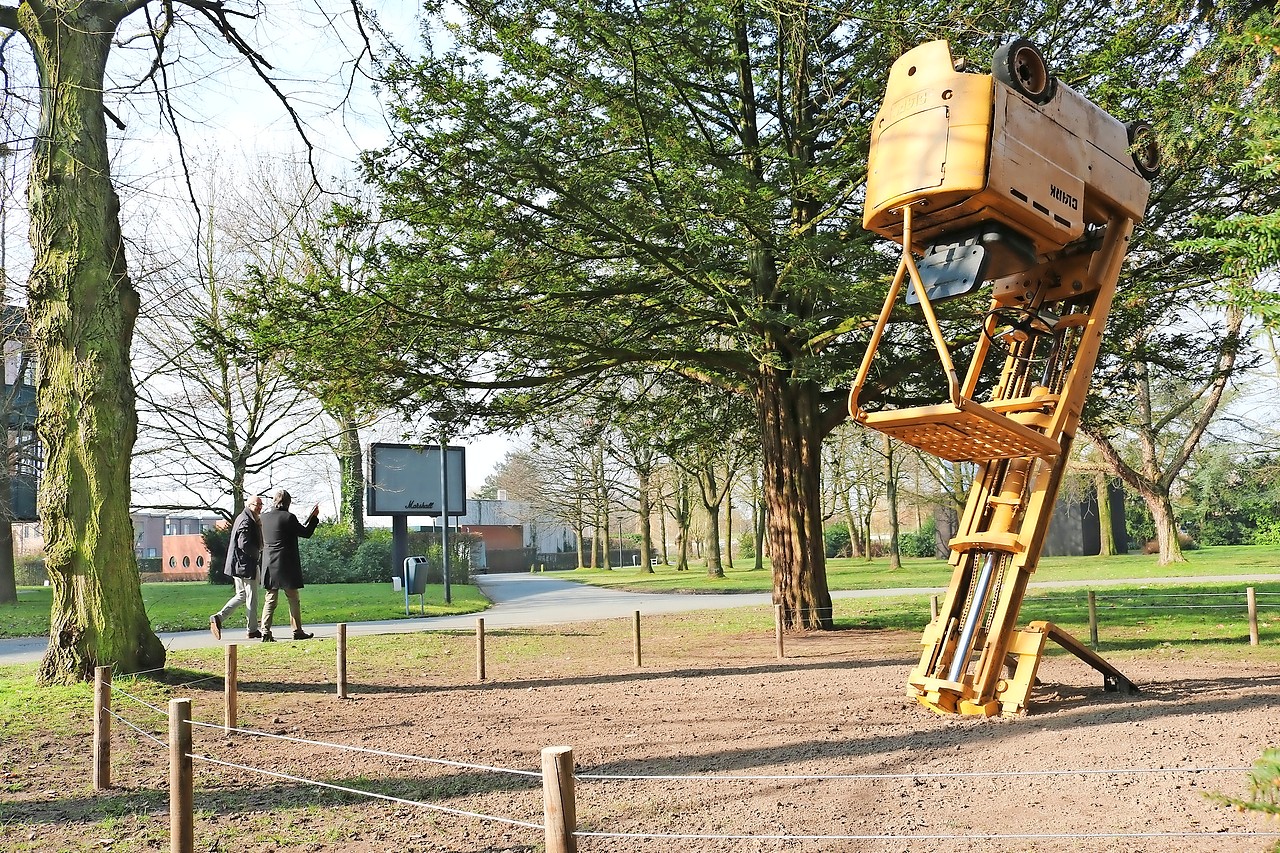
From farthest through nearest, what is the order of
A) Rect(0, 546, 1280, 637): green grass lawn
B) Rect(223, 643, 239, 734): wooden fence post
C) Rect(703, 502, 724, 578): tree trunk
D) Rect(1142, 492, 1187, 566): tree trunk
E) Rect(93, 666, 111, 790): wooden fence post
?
Rect(703, 502, 724, 578): tree trunk
Rect(1142, 492, 1187, 566): tree trunk
Rect(0, 546, 1280, 637): green grass lawn
Rect(223, 643, 239, 734): wooden fence post
Rect(93, 666, 111, 790): wooden fence post

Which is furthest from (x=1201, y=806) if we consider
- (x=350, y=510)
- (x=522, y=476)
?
(x=522, y=476)

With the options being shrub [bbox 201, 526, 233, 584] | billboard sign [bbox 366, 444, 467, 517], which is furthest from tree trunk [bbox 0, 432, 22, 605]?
billboard sign [bbox 366, 444, 467, 517]

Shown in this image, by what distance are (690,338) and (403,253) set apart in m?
5.76

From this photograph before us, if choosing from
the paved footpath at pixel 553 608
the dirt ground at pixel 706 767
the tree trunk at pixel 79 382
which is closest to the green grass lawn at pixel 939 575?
the paved footpath at pixel 553 608

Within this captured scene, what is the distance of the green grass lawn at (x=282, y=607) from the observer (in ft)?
62.7

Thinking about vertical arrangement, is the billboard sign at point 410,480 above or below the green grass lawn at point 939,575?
above

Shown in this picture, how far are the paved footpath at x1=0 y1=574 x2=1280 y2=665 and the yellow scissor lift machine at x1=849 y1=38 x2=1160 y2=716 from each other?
1088cm

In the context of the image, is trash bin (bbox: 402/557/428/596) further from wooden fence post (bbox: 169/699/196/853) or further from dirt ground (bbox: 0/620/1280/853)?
wooden fence post (bbox: 169/699/196/853)

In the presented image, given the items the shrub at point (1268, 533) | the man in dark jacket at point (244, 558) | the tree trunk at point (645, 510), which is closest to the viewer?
the man in dark jacket at point (244, 558)

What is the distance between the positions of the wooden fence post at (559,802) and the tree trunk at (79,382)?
7891 mm

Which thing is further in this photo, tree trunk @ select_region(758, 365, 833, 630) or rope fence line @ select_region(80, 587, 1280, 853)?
tree trunk @ select_region(758, 365, 833, 630)

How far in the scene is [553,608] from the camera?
915 inches

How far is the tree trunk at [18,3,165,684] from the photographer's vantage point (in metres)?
9.70

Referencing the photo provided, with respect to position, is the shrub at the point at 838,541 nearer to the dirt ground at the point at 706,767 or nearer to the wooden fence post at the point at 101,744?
the dirt ground at the point at 706,767
